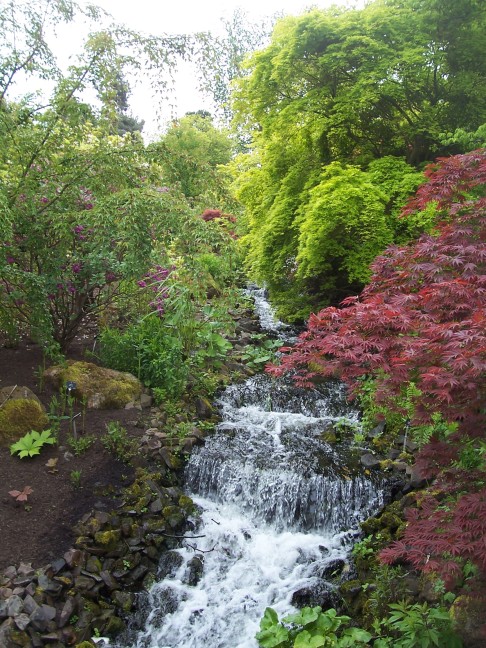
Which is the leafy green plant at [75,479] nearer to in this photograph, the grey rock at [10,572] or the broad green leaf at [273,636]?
the grey rock at [10,572]

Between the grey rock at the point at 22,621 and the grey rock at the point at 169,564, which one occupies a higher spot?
the grey rock at the point at 169,564

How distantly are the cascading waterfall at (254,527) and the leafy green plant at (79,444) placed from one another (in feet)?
3.45

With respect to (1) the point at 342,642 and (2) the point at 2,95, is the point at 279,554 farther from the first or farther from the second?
(2) the point at 2,95

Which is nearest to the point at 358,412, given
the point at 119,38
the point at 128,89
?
the point at 128,89

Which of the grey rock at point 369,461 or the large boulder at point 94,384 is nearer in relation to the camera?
the grey rock at point 369,461

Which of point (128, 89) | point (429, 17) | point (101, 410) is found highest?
point (429, 17)

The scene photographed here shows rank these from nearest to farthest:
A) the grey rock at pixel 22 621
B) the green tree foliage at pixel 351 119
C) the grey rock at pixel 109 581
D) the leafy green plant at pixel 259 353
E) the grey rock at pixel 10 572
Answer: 1. the grey rock at pixel 22 621
2. the grey rock at pixel 10 572
3. the grey rock at pixel 109 581
4. the green tree foliage at pixel 351 119
5. the leafy green plant at pixel 259 353

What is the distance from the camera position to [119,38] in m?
4.88

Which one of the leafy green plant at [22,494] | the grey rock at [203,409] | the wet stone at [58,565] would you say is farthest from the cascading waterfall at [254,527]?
the leafy green plant at [22,494]

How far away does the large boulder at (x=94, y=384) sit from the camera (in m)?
5.21

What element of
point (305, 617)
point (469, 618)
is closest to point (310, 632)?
point (305, 617)

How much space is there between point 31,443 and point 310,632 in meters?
2.87

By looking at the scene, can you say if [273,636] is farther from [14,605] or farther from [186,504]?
[14,605]

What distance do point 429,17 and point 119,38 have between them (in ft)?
16.1
